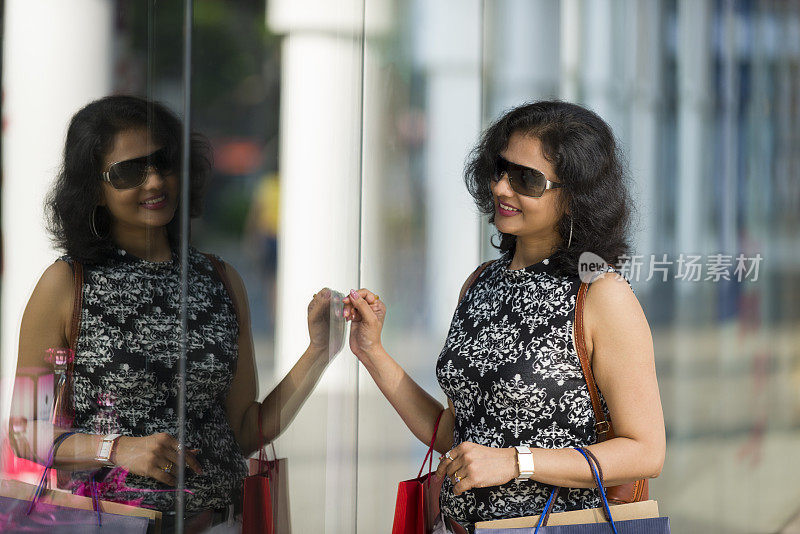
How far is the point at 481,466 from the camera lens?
1.61 metres

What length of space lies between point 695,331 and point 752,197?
2.14ft

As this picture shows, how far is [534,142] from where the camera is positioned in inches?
73.1

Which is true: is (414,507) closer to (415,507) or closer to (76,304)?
(415,507)

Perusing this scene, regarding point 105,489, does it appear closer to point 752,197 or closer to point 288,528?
point 288,528

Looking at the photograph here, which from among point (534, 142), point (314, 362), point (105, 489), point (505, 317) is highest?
point (534, 142)

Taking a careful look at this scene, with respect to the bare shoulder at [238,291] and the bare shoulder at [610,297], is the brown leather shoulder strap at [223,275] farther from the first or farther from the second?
the bare shoulder at [610,297]

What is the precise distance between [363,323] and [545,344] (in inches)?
19.8

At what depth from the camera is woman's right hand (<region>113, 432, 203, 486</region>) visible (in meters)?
1.30

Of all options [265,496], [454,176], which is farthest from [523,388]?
[454,176]

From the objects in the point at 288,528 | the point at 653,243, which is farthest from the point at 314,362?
the point at 653,243

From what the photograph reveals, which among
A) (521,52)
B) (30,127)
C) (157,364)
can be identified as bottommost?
(157,364)

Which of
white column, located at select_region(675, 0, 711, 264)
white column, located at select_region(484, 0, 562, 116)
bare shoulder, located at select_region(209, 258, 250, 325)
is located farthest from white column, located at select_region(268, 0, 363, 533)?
white column, located at select_region(675, 0, 711, 264)

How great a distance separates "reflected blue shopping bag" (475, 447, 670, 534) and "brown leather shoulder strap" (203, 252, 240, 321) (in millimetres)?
660

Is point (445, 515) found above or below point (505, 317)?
below
